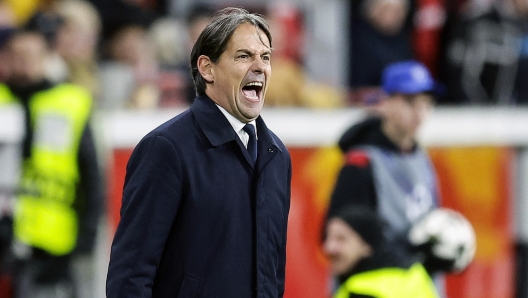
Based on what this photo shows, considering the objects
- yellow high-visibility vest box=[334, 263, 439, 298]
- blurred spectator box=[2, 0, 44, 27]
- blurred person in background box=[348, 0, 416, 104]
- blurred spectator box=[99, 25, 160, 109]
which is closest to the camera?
yellow high-visibility vest box=[334, 263, 439, 298]

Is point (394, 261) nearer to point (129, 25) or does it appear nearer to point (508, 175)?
point (508, 175)

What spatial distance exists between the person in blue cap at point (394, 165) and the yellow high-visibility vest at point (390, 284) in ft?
2.11

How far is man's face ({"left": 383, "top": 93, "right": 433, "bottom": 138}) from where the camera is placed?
528 cm

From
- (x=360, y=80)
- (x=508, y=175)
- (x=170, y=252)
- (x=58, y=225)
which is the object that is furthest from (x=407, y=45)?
(x=170, y=252)

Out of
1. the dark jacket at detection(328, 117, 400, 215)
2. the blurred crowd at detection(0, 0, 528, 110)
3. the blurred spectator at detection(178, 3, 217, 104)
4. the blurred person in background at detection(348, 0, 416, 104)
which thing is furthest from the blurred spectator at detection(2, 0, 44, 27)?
the dark jacket at detection(328, 117, 400, 215)

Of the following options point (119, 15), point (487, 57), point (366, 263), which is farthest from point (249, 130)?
point (487, 57)

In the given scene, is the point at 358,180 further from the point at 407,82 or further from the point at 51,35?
the point at 51,35

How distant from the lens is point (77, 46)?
653cm

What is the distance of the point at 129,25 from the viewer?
7336mm

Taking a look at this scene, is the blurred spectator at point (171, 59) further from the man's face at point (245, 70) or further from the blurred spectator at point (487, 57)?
the man's face at point (245, 70)

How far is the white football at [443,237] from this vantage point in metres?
5.09

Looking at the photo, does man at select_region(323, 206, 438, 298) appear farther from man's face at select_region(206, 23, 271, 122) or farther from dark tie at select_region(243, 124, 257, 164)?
man's face at select_region(206, 23, 271, 122)

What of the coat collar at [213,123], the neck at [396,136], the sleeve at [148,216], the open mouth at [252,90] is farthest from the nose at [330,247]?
the sleeve at [148,216]

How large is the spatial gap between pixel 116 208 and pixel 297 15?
2382 mm
